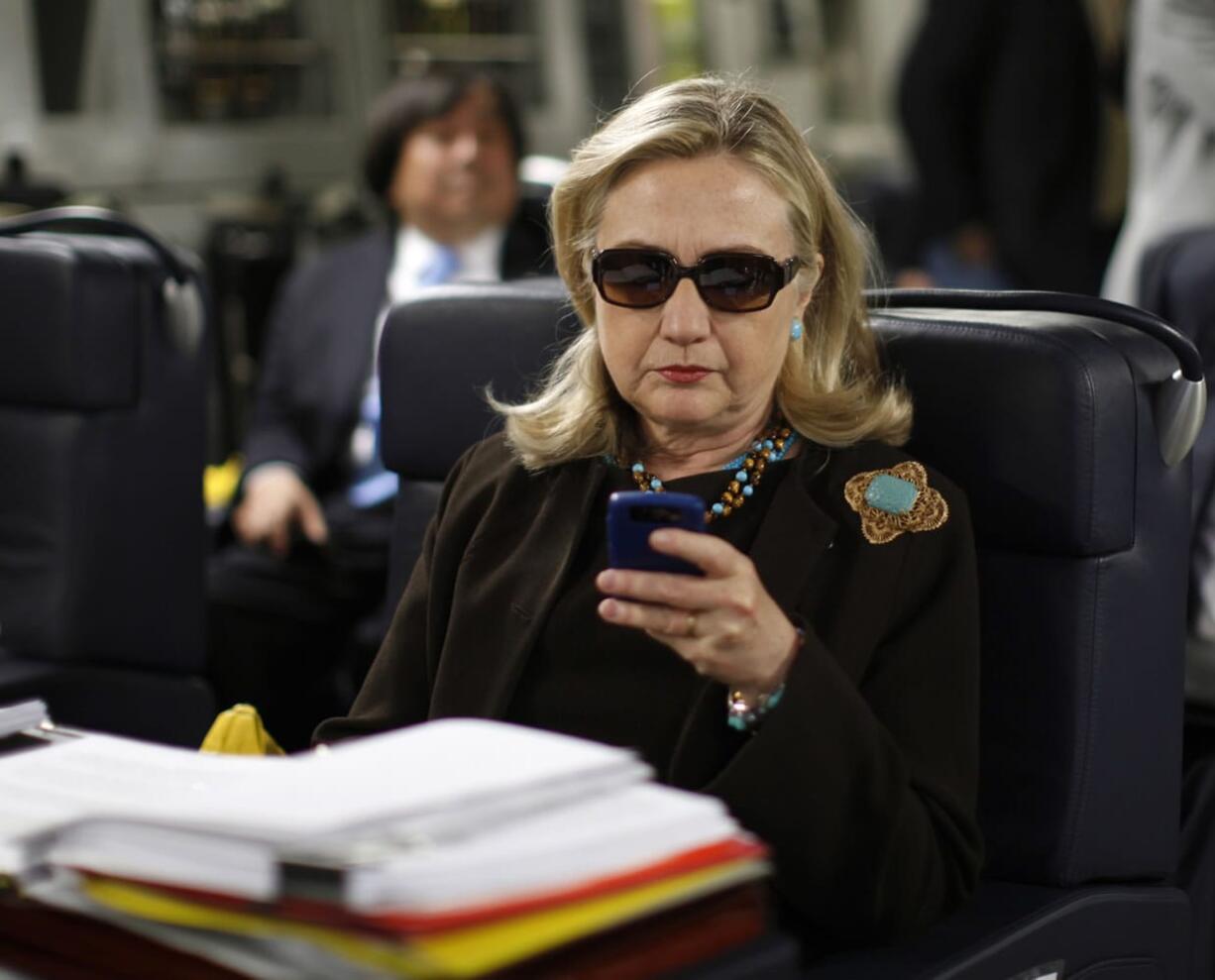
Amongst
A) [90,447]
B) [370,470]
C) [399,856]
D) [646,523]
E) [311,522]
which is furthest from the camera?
[370,470]

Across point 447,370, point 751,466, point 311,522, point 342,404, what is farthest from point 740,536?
point 342,404

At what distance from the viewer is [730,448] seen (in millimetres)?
1771

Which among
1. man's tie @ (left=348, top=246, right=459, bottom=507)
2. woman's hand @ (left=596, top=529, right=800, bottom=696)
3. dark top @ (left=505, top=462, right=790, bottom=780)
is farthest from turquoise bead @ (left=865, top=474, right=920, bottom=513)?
man's tie @ (left=348, top=246, right=459, bottom=507)

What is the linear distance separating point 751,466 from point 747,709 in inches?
13.7

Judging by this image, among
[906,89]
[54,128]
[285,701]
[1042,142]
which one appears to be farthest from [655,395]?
[54,128]

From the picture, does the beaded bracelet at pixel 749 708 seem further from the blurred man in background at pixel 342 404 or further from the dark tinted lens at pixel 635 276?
the blurred man in background at pixel 342 404

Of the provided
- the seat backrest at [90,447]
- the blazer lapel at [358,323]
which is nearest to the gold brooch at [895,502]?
the seat backrest at [90,447]

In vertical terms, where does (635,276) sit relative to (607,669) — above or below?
above

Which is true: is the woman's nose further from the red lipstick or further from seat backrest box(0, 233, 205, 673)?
seat backrest box(0, 233, 205, 673)

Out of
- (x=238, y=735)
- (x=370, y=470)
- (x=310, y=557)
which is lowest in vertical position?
(x=310, y=557)

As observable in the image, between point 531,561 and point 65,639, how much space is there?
1148 mm

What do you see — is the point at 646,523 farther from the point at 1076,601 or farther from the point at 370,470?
the point at 370,470

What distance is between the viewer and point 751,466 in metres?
1.74

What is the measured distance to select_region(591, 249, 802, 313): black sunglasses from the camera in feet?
5.47
